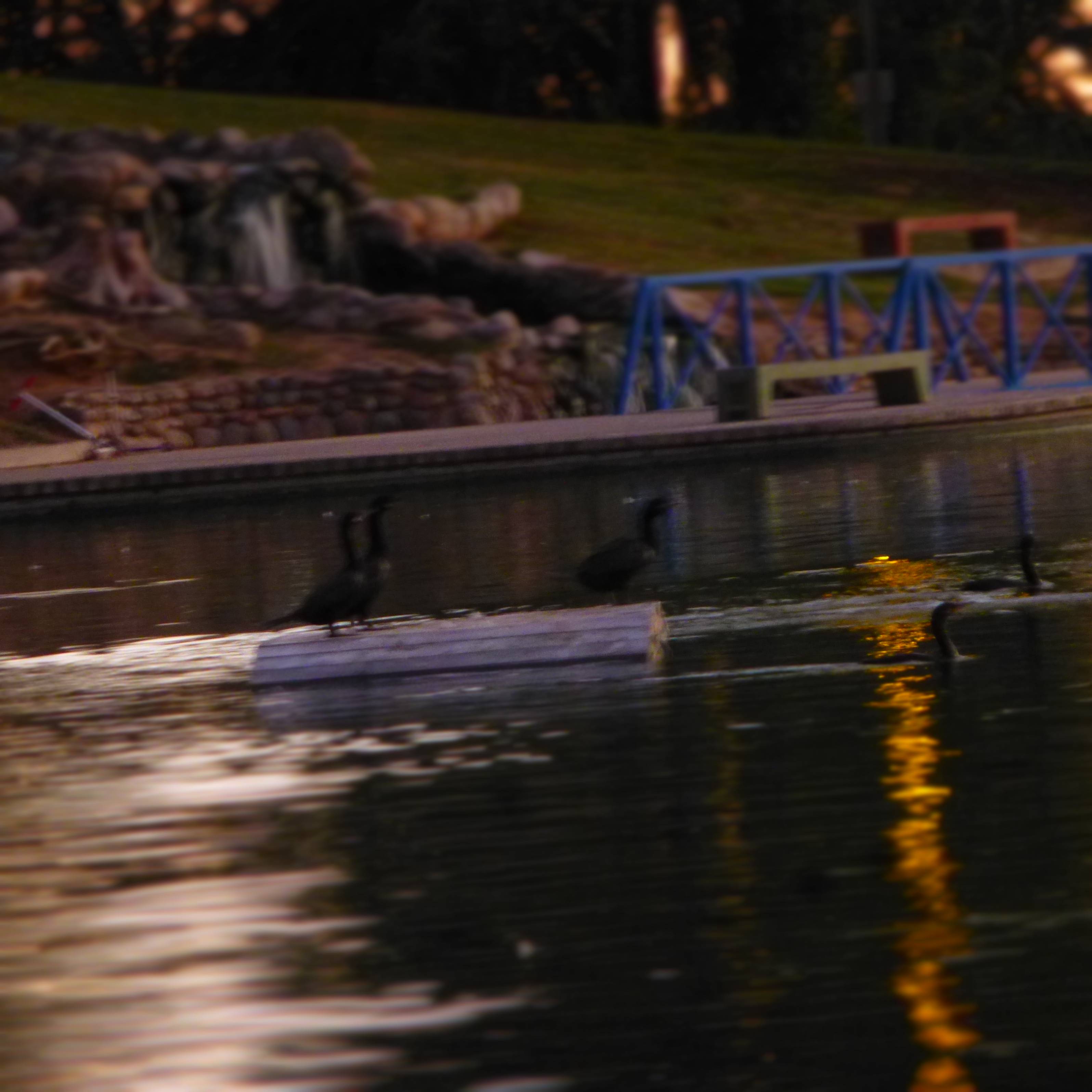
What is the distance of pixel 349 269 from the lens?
40.4 m

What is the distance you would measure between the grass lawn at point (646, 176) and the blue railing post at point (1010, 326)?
30.8 ft

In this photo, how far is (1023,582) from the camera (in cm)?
1405

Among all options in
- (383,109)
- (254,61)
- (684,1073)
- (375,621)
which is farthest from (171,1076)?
(254,61)

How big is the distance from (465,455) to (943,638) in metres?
14.5

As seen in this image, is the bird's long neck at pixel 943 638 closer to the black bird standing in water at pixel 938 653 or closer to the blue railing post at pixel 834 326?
the black bird standing in water at pixel 938 653

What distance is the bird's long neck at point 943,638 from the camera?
11.5 meters

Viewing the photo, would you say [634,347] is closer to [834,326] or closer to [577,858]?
[834,326]

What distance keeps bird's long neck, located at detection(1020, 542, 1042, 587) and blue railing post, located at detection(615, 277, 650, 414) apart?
18.4 m

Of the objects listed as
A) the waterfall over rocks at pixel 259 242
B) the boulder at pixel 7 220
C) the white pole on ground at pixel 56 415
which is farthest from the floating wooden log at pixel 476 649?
the waterfall over rocks at pixel 259 242

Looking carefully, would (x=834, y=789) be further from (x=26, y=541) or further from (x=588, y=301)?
(x=588, y=301)

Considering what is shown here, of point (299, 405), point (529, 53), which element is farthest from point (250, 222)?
point (529, 53)

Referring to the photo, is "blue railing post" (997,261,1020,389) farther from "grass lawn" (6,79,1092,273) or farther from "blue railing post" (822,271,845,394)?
"grass lawn" (6,79,1092,273)

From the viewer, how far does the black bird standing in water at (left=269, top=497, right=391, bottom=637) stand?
1239 centimetres

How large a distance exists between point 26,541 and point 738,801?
1476cm
